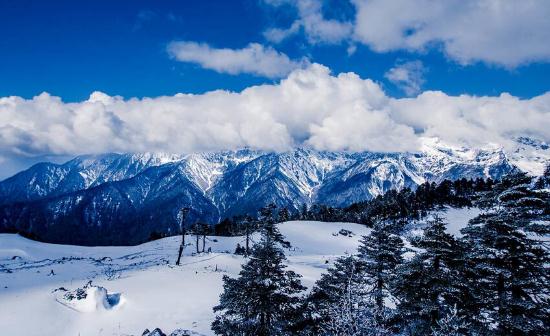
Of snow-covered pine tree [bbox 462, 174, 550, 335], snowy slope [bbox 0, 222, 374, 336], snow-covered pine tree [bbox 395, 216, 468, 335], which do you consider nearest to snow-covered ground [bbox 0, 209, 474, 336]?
snowy slope [bbox 0, 222, 374, 336]

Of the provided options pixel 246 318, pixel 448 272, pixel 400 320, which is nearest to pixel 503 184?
pixel 448 272

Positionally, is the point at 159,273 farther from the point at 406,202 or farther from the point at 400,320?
the point at 406,202

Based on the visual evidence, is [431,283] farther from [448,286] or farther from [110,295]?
[110,295]

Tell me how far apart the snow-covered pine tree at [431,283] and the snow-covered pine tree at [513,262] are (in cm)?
149

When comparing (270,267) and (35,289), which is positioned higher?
(270,267)

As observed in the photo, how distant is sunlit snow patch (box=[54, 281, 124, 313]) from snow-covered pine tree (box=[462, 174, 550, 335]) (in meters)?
31.5

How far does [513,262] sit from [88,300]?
34199 millimetres

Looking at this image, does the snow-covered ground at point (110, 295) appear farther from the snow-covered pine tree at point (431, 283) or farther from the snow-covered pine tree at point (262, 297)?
the snow-covered pine tree at point (431, 283)

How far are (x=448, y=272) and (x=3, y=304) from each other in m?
38.4

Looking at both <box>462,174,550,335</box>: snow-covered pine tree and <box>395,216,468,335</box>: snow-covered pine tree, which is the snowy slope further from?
<box>462,174,550,335</box>: snow-covered pine tree

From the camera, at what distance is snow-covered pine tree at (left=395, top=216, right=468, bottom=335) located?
1967 cm

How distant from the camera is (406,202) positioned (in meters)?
154

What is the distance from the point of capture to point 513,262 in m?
17.3

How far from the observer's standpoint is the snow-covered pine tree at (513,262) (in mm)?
16422
